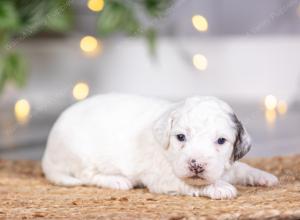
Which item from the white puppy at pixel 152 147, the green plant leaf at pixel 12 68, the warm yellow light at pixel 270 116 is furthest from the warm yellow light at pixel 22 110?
the white puppy at pixel 152 147

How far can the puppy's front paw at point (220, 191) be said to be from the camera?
1711mm

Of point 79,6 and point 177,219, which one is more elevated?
point 79,6

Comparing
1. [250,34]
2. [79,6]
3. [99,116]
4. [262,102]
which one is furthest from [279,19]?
[99,116]

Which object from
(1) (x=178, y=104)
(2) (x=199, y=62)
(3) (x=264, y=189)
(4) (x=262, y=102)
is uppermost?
(2) (x=199, y=62)

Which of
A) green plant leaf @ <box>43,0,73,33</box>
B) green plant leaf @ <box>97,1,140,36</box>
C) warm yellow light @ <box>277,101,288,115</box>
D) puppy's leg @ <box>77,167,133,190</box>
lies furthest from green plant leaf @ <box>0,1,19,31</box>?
warm yellow light @ <box>277,101,288,115</box>

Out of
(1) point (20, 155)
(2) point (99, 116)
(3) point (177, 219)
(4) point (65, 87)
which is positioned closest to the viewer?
(3) point (177, 219)

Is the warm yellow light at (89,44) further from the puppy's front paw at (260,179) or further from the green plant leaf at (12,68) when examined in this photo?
the puppy's front paw at (260,179)

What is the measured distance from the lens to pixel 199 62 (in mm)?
4652

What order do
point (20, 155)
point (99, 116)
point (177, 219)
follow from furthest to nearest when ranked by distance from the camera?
1. point (20, 155)
2. point (99, 116)
3. point (177, 219)

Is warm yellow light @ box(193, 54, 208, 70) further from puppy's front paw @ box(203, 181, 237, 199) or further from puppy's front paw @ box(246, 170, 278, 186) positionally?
puppy's front paw @ box(203, 181, 237, 199)

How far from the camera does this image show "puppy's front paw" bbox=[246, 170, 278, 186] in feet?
6.17

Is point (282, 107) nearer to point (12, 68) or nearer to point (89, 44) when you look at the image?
point (89, 44)

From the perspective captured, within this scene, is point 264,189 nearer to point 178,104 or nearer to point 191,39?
point 178,104

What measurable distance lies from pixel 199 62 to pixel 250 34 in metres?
0.38
